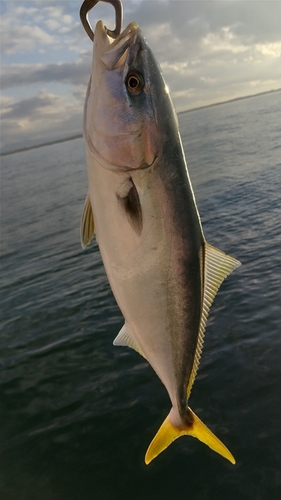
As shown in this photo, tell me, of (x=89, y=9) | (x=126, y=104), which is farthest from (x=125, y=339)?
(x=89, y=9)

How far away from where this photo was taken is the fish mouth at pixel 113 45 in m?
2.76

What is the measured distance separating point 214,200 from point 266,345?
13717 millimetres

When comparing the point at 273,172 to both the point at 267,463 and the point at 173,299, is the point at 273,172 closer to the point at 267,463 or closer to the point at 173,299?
the point at 267,463

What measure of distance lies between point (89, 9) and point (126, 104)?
0.62 metres

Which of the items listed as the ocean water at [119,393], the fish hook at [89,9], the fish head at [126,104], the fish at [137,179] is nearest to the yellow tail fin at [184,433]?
the fish at [137,179]

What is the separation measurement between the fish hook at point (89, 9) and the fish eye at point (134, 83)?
357 mm

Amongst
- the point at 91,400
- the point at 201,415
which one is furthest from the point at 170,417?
the point at 91,400

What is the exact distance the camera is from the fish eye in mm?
2754

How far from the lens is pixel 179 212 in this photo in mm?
2863

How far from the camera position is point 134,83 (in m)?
2.76

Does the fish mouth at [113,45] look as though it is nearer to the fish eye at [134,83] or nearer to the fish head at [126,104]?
the fish head at [126,104]

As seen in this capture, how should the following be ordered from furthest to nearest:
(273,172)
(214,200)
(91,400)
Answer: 1. (273,172)
2. (214,200)
3. (91,400)

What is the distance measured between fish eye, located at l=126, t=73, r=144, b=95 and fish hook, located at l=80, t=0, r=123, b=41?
0.36 m

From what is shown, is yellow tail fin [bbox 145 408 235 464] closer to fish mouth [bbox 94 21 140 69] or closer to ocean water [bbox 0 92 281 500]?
fish mouth [bbox 94 21 140 69]
